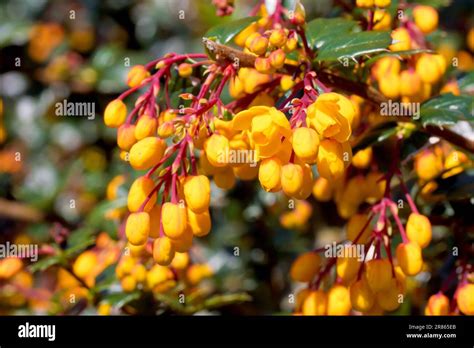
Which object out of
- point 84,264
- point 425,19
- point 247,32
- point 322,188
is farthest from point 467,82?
point 84,264

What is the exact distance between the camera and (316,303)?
133 centimetres

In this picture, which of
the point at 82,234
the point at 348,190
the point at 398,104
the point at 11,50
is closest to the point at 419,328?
the point at 348,190

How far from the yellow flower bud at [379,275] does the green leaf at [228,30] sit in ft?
1.46

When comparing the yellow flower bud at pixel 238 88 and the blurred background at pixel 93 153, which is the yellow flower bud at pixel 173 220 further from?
the blurred background at pixel 93 153

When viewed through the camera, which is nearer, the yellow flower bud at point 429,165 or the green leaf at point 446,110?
the green leaf at point 446,110

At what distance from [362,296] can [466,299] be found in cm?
19

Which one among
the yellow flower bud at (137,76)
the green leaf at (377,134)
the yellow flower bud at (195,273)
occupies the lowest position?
the yellow flower bud at (195,273)

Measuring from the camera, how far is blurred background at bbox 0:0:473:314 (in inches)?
81.7

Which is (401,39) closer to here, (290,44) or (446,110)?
(446,110)

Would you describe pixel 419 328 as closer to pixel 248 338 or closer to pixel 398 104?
pixel 248 338

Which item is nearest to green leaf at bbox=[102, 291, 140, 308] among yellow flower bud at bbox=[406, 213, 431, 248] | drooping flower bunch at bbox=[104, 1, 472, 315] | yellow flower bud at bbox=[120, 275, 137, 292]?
yellow flower bud at bbox=[120, 275, 137, 292]

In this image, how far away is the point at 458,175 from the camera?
57.0 inches

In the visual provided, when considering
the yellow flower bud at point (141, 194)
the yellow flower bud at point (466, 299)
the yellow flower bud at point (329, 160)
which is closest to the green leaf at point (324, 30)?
the yellow flower bud at point (329, 160)

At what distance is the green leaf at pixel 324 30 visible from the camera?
1.24m
